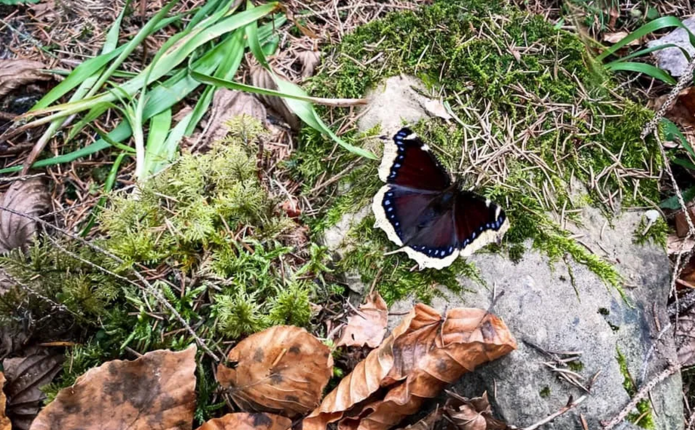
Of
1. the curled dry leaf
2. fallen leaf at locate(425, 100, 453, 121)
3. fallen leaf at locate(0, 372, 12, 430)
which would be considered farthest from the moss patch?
fallen leaf at locate(0, 372, 12, 430)

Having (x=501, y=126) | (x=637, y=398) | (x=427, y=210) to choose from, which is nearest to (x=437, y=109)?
(x=501, y=126)

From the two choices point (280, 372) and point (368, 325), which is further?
point (368, 325)

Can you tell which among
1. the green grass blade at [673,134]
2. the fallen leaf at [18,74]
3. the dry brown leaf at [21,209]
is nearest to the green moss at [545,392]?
the green grass blade at [673,134]

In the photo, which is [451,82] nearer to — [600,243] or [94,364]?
[600,243]

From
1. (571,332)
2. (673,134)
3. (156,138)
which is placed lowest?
(571,332)

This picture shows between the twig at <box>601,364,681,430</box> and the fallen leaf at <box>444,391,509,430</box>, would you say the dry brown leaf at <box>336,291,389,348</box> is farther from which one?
the twig at <box>601,364,681,430</box>

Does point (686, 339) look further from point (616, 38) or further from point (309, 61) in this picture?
point (309, 61)

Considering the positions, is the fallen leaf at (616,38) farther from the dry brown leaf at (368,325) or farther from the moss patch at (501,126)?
the dry brown leaf at (368,325)
